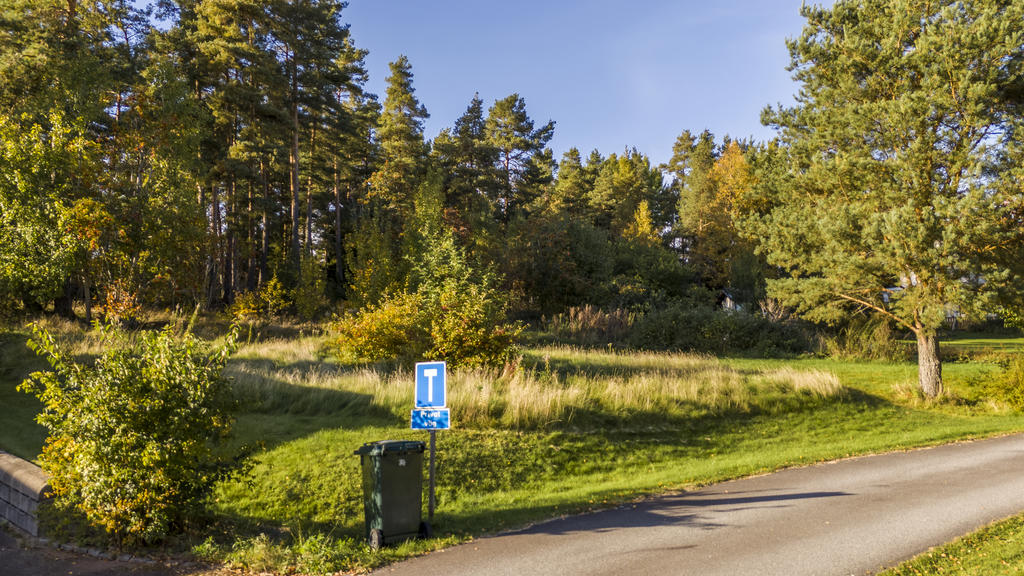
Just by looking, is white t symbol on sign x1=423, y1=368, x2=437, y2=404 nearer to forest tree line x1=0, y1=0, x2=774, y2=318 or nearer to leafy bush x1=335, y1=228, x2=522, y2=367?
leafy bush x1=335, y1=228, x2=522, y2=367

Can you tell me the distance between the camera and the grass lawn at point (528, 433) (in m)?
8.43

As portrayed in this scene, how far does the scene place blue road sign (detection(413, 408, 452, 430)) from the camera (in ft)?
24.6

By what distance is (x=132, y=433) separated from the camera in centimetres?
673

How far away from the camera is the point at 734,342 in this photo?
2784 cm

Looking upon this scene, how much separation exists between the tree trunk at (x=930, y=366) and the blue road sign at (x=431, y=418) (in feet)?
53.8

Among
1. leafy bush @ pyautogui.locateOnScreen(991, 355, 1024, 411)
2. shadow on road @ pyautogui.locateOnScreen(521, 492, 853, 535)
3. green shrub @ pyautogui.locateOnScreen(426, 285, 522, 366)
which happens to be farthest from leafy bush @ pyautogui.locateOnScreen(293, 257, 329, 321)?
leafy bush @ pyautogui.locateOnScreen(991, 355, 1024, 411)

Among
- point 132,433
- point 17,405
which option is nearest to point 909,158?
point 132,433

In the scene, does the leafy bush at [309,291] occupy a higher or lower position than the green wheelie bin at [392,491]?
Answer: higher

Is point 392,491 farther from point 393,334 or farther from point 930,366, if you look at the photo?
point 930,366

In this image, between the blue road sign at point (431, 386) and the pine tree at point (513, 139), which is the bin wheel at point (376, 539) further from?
the pine tree at point (513, 139)

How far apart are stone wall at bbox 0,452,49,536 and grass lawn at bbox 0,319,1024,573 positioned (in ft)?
7.70

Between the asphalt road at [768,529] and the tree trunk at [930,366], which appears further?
the tree trunk at [930,366]

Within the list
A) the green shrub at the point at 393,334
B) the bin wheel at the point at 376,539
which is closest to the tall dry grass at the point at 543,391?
the green shrub at the point at 393,334

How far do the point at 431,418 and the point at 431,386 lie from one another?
0.41m
